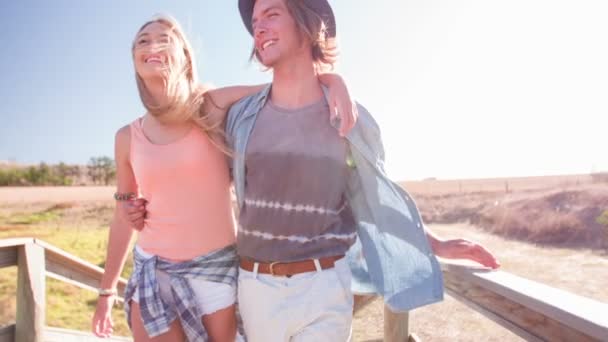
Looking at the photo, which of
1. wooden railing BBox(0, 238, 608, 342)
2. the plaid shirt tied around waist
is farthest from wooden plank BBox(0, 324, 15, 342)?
the plaid shirt tied around waist

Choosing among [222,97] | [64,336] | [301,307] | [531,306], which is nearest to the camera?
[531,306]

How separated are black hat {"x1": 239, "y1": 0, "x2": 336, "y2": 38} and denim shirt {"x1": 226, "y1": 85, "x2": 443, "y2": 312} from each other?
33 centimetres

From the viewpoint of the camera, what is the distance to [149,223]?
168cm

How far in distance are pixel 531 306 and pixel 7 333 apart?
7.59 ft

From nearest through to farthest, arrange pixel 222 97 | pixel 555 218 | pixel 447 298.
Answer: pixel 222 97
pixel 447 298
pixel 555 218

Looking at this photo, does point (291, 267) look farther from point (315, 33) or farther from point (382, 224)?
point (315, 33)

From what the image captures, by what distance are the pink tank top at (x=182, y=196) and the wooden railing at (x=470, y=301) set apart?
733 mm

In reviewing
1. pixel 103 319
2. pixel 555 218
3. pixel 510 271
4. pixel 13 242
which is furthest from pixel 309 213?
pixel 555 218

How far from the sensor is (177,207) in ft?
5.33

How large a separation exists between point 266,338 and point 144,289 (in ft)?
1.45

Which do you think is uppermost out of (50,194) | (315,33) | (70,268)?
(315,33)

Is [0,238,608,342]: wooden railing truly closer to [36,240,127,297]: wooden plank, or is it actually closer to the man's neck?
[36,240,127,297]: wooden plank

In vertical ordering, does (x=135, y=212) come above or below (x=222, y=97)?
below

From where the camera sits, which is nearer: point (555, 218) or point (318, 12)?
point (318, 12)
